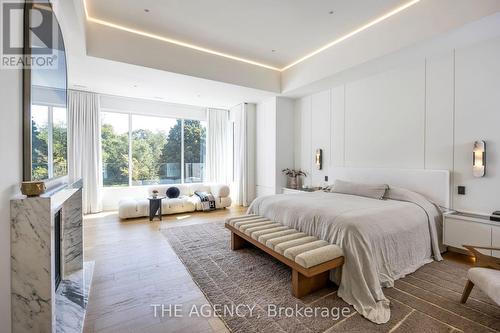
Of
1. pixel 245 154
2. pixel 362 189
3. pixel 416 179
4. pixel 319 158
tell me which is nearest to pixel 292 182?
pixel 319 158

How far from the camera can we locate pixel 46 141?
1.76 meters

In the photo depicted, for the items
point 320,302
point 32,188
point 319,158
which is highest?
point 319,158

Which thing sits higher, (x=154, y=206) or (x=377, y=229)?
(x=377, y=229)

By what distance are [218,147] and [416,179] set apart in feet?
16.7

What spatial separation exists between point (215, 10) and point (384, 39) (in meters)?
2.40

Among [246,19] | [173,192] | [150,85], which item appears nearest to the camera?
[246,19]

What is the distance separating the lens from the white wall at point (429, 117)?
2945 millimetres

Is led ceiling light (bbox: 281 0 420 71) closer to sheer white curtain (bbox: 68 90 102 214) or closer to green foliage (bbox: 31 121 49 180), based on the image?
green foliage (bbox: 31 121 49 180)

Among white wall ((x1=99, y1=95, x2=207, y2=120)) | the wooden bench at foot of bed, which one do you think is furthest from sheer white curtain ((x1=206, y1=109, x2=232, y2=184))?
the wooden bench at foot of bed

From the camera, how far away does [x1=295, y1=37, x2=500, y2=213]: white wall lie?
2.95m

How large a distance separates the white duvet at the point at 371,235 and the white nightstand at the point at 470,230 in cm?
15

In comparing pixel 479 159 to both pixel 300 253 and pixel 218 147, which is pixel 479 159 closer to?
pixel 300 253

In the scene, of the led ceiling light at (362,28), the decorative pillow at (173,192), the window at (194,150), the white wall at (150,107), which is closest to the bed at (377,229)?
the led ceiling light at (362,28)

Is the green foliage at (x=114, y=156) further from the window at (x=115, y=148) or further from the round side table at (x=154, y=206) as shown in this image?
the round side table at (x=154, y=206)
